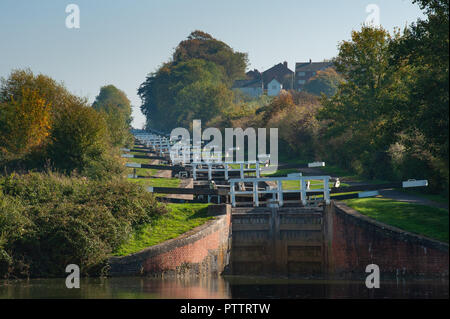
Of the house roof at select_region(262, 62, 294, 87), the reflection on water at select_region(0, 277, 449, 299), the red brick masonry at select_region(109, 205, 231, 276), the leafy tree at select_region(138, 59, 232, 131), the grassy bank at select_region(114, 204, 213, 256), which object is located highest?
the house roof at select_region(262, 62, 294, 87)

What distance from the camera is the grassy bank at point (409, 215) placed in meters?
23.6

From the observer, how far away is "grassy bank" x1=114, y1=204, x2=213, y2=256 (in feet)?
83.2

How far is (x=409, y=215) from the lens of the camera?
26.1m

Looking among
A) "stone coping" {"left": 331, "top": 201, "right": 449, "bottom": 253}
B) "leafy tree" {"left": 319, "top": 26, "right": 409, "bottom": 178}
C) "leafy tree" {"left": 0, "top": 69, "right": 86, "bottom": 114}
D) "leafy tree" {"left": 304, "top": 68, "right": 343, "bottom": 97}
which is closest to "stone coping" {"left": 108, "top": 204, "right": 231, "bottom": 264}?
"stone coping" {"left": 331, "top": 201, "right": 449, "bottom": 253}

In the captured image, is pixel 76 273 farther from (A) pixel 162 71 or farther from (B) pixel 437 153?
(A) pixel 162 71

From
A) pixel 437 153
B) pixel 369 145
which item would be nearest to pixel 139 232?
pixel 437 153

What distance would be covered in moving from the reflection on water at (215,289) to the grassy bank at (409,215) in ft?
6.24

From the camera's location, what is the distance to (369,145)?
1645 inches

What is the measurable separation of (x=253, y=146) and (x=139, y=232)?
132ft

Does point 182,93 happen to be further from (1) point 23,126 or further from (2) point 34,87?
(1) point 23,126

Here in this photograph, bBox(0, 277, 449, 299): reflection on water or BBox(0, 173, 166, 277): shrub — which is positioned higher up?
BBox(0, 173, 166, 277): shrub

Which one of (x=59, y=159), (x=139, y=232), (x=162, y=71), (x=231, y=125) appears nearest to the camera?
(x=139, y=232)

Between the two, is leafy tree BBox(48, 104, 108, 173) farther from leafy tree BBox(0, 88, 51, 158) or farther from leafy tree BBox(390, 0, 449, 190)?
leafy tree BBox(390, 0, 449, 190)

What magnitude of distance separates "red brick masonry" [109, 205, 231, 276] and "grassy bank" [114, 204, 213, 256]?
0.58 meters
